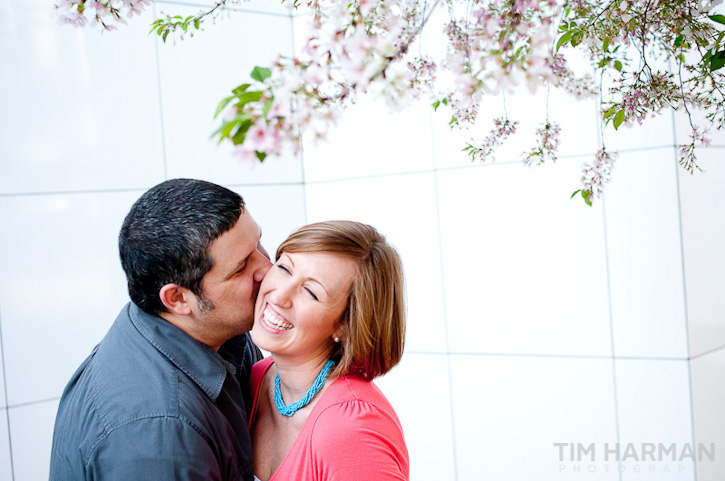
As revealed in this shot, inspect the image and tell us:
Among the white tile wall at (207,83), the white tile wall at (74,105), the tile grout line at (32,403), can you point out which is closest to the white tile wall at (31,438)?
the tile grout line at (32,403)

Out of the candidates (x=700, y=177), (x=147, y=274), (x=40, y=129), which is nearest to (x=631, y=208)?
(x=700, y=177)

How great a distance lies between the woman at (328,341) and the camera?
59.8 inches

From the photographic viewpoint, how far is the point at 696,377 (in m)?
2.41

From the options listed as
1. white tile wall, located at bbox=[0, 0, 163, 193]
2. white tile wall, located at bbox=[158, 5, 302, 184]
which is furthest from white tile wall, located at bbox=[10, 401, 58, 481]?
white tile wall, located at bbox=[158, 5, 302, 184]

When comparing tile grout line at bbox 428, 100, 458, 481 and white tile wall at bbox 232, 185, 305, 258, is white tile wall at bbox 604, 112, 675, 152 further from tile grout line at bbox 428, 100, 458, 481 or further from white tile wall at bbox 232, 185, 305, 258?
white tile wall at bbox 232, 185, 305, 258

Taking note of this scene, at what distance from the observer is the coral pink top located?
4.71 ft

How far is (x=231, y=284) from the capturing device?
5.24ft

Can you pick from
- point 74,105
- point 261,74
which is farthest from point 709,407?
point 74,105

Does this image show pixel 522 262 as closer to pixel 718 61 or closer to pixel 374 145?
pixel 374 145

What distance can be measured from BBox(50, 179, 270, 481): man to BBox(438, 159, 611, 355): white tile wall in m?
1.39

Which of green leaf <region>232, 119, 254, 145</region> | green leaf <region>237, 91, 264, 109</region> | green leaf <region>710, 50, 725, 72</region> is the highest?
green leaf <region>710, 50, 725, 72</region>

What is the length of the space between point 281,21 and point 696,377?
246 centimetres

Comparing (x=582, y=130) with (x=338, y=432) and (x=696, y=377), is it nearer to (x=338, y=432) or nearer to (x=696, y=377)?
(x=696, y=377)

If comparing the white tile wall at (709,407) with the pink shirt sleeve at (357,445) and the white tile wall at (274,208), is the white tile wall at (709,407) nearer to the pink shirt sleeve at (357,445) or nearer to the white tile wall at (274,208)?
the pink shirt sleeve at (357,445)
